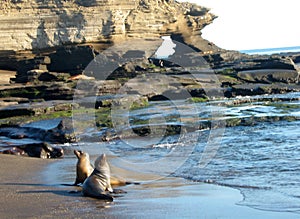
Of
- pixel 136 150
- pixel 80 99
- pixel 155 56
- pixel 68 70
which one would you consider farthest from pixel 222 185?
pixel 155 56

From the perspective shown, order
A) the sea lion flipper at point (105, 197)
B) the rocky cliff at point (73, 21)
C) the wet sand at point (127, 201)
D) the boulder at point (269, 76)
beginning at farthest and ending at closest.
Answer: the rocky cliff at point (73, 21) → the boulder at point (269, 76) → the sea lion flipper at point (105, 197) → the wet sand at point (127, 201)

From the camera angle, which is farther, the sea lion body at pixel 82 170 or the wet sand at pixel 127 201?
the sea lion body at pixel 82 170

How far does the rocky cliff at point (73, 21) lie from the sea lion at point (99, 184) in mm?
27276

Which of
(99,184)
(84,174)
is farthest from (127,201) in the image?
(84,174)

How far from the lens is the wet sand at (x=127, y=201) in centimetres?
534

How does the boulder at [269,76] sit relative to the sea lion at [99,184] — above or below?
above

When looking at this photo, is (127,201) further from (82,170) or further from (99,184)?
(82,170)

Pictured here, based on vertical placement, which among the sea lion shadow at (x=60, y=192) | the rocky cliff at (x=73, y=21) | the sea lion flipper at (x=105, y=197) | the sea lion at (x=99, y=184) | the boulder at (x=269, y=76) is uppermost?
the rocky cliff at (x=73, y=21)

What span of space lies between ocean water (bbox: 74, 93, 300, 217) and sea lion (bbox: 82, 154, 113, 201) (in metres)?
1.34

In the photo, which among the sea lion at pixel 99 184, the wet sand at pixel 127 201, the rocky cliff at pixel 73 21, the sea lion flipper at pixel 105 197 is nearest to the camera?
the wet sand at pixel 127 201

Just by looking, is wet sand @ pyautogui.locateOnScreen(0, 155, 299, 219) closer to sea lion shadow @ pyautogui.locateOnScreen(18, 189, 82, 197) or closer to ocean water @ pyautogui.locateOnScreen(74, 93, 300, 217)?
sea lion shadow @ pyautogui.locateOnScreen(18, 189, 82, 197)

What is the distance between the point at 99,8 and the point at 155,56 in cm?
639

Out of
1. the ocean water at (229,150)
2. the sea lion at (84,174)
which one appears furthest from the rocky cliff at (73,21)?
the sea lion at (84,174)

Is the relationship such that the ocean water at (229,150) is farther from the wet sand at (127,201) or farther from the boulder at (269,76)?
the boulder at (269,76)
